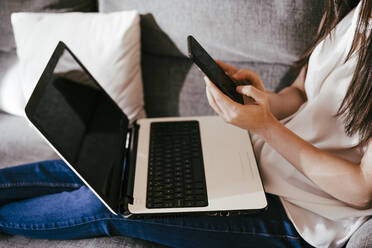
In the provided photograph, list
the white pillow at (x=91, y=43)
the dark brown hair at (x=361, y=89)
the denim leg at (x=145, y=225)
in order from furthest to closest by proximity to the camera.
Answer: the white pillow at (x=91, y=43)
the denim leg at (x=145, y=225)
the dark brown hair at (x=361, y=89)

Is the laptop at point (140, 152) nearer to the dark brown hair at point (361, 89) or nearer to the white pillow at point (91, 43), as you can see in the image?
the white pillow at point (91, 43)

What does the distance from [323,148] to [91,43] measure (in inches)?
31.0

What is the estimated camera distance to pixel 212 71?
2.68ft

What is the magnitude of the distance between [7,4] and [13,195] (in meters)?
0.71

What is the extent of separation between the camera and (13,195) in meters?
1.01

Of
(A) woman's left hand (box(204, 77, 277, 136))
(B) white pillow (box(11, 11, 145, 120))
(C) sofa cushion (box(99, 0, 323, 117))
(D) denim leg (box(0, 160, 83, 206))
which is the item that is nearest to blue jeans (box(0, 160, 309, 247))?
(D) denim leg (box(0, 160, 83, 206))

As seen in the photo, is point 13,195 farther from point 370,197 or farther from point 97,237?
point 370,197

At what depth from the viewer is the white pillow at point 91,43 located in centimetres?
118

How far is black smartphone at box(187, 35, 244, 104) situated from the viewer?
77 cm

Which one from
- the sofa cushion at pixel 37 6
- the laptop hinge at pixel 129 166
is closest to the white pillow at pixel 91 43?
the sofa cushion at pixel 37 6

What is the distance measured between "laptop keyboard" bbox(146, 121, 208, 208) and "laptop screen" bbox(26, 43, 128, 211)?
9 centimetres

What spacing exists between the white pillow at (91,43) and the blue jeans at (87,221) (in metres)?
0.34

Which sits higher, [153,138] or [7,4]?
[7,4]

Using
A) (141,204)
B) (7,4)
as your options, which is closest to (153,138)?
(141,204)
